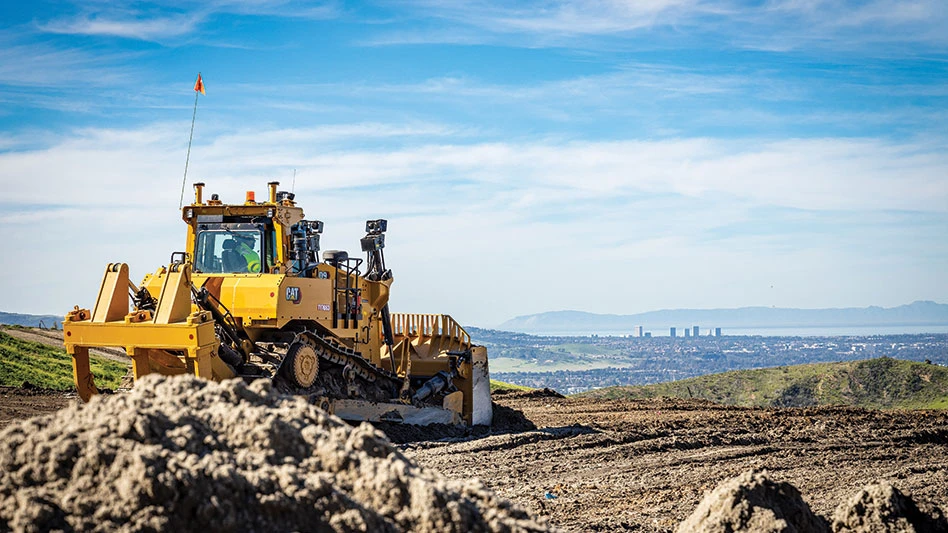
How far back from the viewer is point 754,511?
6445mm

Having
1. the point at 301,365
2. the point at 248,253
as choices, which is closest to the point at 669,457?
the point at 301,365

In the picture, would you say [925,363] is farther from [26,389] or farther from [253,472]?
[253,472]

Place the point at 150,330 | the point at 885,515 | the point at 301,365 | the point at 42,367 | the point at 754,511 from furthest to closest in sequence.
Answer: the point at 42,367 → the point at 301,365 → the point at 150,330 → the point at 885,515 → the point at 754,511

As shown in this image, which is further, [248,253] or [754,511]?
[248,253]

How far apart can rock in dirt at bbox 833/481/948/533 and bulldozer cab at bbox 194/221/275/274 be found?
8.68 m

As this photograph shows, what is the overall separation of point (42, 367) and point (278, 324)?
13477mm

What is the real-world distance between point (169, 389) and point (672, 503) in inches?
230

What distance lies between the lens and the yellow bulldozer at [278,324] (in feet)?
37.4

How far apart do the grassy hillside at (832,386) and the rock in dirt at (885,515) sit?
1715 centimetres

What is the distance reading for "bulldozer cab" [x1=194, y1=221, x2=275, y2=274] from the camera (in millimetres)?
13469

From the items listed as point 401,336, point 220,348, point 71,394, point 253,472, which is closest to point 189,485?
point 253,472

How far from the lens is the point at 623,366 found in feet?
432

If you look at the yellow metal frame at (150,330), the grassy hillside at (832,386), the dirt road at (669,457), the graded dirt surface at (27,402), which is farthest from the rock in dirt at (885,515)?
the grassy hillside at (832,386)

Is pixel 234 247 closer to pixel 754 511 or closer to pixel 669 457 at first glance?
pixel 669 457
